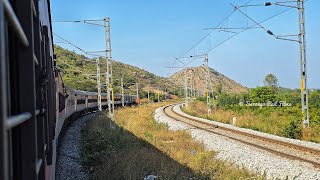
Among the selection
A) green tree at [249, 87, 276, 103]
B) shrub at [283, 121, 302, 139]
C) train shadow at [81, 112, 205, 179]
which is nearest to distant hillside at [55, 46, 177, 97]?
green tree at [249, 87, 276, 103]

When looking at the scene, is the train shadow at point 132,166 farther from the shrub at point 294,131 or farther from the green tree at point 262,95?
the green tree at point 262,95

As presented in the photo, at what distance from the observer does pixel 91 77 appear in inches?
2785

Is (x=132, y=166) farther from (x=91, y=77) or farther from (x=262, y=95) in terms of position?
(x=91, y=77)

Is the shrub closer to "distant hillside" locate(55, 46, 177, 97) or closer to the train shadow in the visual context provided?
the train shadow

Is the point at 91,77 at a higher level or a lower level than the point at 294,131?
higher

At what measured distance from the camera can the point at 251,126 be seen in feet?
94.2

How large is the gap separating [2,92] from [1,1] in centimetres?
30

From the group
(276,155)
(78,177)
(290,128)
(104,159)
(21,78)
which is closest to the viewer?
(21,78)

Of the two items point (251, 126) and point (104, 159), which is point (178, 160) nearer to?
point (104, 159)

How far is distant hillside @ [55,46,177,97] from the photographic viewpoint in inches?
3278

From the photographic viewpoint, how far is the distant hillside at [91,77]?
8325 cm

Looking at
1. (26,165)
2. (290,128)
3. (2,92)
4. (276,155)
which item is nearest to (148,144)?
(276,155)

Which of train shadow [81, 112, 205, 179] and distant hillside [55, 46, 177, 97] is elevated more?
distant hillside [55, 46, 177, 97]

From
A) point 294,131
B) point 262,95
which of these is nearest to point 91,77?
point 262,95
